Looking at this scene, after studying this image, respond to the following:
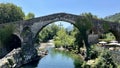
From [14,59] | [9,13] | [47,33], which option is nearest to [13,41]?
[9,13]

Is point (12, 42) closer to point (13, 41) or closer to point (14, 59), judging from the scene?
point (13, 41)

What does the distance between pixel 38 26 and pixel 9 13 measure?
20595 mm

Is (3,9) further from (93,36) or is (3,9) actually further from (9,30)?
(93,36)

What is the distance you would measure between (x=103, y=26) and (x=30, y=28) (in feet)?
45.1

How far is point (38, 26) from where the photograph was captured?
5519cm

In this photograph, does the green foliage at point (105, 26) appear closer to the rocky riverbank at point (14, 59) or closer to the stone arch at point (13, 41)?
the rocky riverbank at point (14, 59)

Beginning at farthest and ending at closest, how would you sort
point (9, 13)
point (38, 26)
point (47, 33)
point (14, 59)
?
point (47, 33), point (9, 13), point (38, 26), point (14, 59)

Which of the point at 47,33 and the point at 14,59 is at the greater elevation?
the point at 47,33

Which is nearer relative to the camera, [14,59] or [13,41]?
[14,59]

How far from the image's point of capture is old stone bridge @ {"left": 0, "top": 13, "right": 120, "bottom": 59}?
176 ft

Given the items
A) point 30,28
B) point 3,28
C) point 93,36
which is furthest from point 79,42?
point 3,28

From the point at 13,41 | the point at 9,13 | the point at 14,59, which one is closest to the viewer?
the point at 14,59

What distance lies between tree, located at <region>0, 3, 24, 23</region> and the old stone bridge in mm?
15081

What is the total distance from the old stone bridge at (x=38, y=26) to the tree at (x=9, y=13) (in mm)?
15081
